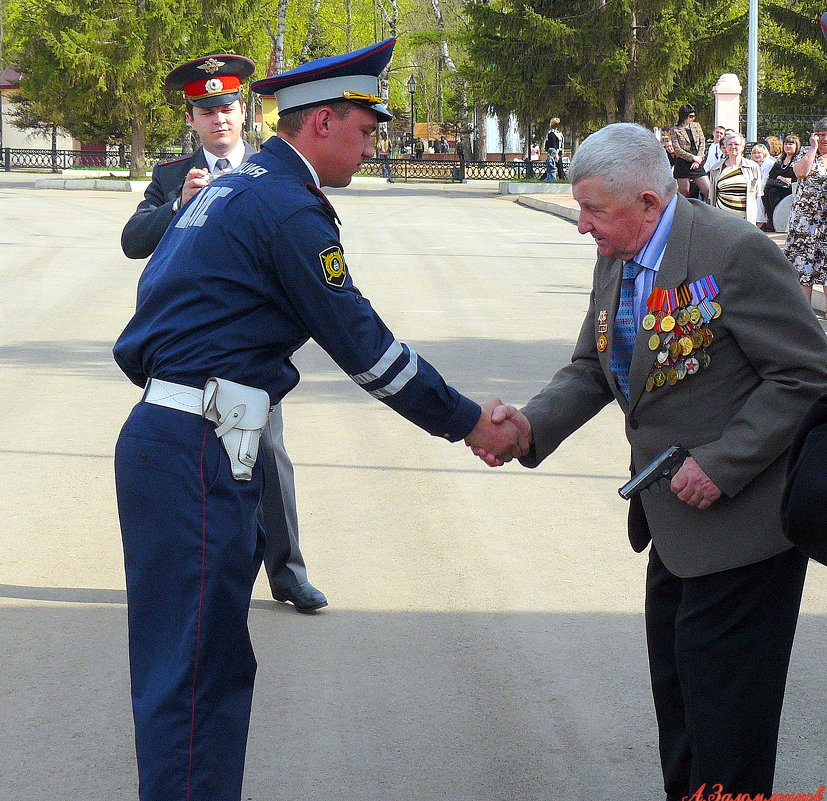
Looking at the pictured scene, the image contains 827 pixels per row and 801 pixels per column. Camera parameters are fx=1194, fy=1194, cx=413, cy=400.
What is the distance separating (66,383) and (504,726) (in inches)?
244

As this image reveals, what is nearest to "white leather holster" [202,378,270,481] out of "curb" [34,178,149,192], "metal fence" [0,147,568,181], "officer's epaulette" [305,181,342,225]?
"officer's epaulette" [305,181,342,225]

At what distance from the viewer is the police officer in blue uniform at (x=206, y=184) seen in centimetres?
462

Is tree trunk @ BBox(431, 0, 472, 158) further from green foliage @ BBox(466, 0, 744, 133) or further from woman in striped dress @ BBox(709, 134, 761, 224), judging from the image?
woman in striped dress @ BBox(709, 134, 761, 224)

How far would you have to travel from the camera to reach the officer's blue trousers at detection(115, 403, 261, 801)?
2.89 m

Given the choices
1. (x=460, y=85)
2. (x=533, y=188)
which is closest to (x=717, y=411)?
(x=533, y=188)

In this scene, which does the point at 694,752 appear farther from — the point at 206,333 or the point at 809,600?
the point at 809,600

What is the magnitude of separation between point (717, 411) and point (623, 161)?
64cm

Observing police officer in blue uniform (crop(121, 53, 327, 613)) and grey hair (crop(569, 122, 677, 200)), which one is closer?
grey hair (crop(569, 122, 677, 200))

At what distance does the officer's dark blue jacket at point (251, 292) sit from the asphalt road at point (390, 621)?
52.0 inches

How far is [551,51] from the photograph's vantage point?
126ft

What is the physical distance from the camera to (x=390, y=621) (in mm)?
4688

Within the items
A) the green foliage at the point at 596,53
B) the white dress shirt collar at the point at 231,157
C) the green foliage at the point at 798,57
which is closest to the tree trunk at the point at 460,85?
the green foliage at the point at 596,53

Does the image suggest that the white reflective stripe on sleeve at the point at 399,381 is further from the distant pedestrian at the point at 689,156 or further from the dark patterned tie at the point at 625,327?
the distant pedestrian at the point at 689,156

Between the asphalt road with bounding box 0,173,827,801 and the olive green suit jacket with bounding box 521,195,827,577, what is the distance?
37.6 inches
